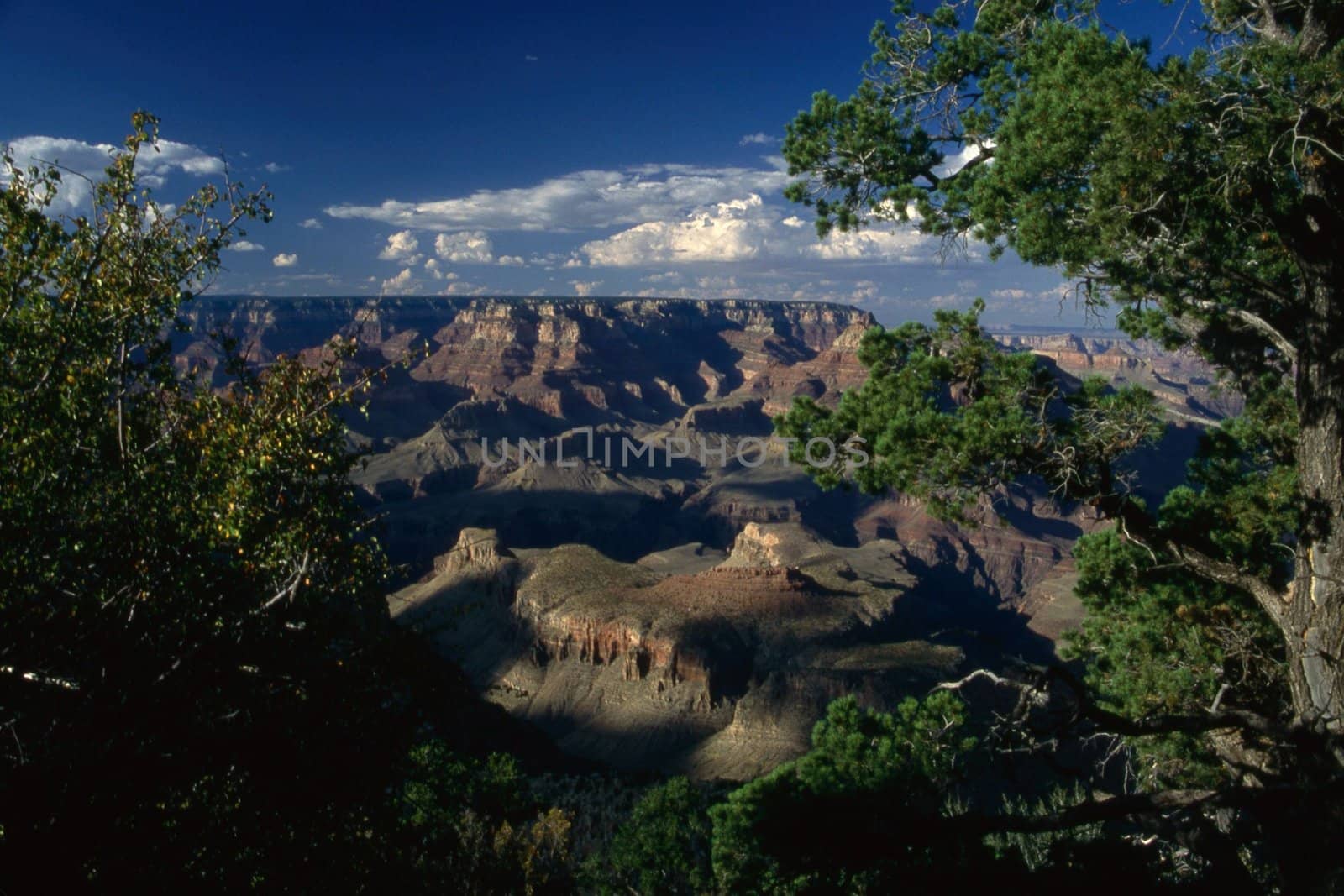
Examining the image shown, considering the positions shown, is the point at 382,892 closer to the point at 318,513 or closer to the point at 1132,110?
the point at 318,513

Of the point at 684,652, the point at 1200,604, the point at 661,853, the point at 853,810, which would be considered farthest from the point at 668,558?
the point at 853,810

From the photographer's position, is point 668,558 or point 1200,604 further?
point 668,558

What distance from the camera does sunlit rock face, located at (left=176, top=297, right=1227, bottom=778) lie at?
160 ft

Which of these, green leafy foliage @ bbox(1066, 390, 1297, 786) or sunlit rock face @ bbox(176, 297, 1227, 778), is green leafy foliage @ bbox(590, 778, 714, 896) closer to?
sunlit rock face @ bbox(176, 297, 1227, 778)

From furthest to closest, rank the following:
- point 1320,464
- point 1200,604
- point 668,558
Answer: point 668,558
point 1200,604
point 1320,464

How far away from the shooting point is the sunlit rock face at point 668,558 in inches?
1921

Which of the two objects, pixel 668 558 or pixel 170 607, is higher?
pixel 170 607

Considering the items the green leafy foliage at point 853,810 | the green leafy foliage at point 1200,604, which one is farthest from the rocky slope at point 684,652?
the green leafy foliage at point 1200,604

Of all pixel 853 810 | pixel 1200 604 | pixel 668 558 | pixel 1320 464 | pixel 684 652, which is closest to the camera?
pixel 1320 464

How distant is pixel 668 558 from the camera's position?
303 feet

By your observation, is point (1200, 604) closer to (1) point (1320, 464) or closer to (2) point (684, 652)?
(1) point (1320, 464)

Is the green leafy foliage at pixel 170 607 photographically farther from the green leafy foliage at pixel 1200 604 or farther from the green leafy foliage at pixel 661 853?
the green leafy foliage at pixel 661 853

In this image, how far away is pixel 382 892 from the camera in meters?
9.15

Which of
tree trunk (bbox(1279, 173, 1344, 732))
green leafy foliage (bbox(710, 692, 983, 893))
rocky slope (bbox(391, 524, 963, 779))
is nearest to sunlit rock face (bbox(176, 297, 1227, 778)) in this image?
rocky slope (bbox(391, 524, 963, 779))
